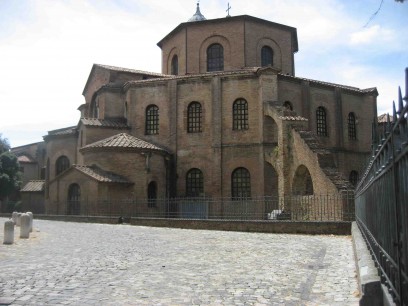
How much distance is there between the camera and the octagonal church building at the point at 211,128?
77.7 ft

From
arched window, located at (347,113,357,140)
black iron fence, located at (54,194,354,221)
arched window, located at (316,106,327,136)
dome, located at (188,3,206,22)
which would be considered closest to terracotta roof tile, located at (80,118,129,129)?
black iron fence, located at (54,194,354,221)

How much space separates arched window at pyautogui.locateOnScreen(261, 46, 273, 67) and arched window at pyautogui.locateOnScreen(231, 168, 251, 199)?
8.87m

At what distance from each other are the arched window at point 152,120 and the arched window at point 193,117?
2.22 meters

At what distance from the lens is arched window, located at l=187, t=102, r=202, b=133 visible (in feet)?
88.3

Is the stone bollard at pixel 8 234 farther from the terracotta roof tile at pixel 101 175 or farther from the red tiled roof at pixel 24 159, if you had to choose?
the red tiled roof at pixel 24 159

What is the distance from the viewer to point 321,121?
27.7m

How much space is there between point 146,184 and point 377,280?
21285 mm

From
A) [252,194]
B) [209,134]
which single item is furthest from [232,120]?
[252,194]

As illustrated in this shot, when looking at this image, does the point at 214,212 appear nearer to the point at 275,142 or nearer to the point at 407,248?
the point at 275,142

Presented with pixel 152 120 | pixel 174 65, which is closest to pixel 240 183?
pixel 152 120

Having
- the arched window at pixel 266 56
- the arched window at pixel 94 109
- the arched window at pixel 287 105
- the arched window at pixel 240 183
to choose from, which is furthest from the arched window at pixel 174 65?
the arched window at pixel 240 183

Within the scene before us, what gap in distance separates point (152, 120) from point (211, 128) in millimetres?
4274

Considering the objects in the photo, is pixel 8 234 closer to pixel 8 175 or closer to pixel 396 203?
pixel 396 203

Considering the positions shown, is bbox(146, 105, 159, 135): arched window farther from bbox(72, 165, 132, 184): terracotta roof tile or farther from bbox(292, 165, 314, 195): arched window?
bbox(292, 165, 314, 195): arched window
